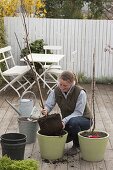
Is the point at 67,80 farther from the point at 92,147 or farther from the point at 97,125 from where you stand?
the point at 97,125

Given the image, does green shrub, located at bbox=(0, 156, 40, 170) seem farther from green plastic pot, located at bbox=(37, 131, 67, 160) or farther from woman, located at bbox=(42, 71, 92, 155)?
woman, located at bbox=(42, 71, 92, 155)

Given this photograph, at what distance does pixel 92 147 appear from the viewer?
5336mm

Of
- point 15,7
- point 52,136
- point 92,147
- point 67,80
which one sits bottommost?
point 92,147

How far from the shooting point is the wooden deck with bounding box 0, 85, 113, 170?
529 cm

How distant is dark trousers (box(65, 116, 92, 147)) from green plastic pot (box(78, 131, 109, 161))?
5.9 inches

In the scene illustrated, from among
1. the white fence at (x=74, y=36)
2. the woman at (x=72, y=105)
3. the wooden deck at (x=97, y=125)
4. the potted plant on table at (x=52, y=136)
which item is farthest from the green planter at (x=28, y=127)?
the white fence at (x=74, y=36)

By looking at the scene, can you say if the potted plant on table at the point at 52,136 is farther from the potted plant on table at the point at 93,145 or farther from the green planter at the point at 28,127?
the green planter at the point at 28,127

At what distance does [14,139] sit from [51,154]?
0.49 meters

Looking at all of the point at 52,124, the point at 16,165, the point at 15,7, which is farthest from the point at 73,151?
the point at 15,7

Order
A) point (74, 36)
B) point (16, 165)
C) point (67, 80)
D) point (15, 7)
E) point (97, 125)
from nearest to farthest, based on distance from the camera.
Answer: point (16, 165) < point (67, 80) < point (97, 125) < point (74, 36) < point (15, 7)

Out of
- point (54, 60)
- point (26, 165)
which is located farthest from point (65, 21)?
point (26, 165)

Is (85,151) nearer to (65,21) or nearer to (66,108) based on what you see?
(66,108)

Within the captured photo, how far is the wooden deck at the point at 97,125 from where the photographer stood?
529 centimetres

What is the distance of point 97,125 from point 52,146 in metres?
2.00
